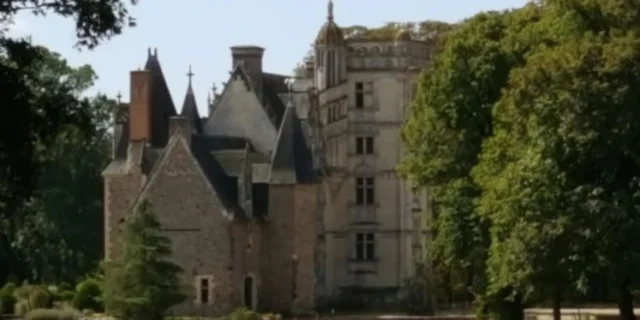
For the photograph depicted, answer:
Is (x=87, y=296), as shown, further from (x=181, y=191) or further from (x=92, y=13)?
(x=92, y=13)

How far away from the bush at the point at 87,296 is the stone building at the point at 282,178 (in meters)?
2.48

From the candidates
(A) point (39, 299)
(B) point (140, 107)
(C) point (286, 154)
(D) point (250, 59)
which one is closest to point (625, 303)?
(C) point (286, 154)

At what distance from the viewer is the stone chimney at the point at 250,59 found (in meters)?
66.6

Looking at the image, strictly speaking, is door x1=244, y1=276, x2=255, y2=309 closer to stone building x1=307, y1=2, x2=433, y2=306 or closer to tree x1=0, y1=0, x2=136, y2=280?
stone building x1=307, y1=2, x2=433, y2=306

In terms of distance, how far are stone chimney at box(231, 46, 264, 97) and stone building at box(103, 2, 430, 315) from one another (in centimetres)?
3

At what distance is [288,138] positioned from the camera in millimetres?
61375

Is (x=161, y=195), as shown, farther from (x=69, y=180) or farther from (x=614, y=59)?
(x=614, y=59)

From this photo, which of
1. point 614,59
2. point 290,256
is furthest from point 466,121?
point 290,256

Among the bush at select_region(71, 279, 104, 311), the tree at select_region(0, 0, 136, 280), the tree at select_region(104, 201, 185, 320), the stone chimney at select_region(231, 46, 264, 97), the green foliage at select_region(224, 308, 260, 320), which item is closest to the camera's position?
the tree at select_region(0, 0, 136, 280)

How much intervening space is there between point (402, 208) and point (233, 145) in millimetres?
7900

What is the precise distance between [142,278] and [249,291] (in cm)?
1049

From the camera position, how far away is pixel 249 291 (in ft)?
201

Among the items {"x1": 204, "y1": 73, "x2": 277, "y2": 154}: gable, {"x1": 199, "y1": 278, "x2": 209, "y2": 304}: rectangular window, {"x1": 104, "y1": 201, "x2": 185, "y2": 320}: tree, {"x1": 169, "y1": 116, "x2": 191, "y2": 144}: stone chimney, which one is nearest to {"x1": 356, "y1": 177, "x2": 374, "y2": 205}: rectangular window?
{"x1": 204, "y1": 73, "x2": 277, "y2": 154}: gable

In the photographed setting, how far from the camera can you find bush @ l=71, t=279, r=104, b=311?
199 feet
